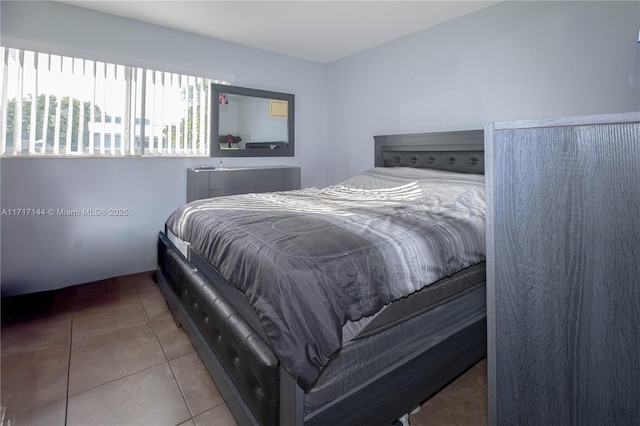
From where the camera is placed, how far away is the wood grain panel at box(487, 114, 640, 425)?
30.3 inches

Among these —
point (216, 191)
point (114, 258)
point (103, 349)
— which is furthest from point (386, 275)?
point (114, 258)

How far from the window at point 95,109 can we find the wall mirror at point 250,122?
0.13 m

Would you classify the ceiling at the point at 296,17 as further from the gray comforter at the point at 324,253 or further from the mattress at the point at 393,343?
the mattress at the point at 393,343

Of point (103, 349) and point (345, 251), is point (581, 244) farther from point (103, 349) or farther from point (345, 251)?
point (103, 349)

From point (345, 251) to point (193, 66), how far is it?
9.75 ft

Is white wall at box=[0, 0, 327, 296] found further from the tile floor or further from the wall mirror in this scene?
the tile floor

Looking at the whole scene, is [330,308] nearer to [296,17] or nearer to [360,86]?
[296,17]

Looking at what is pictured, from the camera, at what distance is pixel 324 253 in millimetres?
1264

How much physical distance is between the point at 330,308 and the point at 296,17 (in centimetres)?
273

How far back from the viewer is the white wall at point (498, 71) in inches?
84.0

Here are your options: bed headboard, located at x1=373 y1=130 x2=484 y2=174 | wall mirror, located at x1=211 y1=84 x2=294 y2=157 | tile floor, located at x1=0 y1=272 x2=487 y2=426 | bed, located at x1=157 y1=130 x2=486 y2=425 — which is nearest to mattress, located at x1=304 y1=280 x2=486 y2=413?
bed, located at x1=157 y1=130 x2=486 y2=425

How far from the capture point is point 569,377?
87 centimetres

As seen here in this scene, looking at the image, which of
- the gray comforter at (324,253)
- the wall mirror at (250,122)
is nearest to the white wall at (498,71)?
the wall mirror at (250,122)

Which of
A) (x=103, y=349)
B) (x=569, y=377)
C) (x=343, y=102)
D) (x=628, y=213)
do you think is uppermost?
(x=343, y=102)
